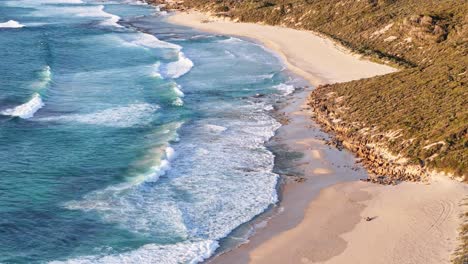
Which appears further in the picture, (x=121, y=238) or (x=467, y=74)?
(x=467, y=74)

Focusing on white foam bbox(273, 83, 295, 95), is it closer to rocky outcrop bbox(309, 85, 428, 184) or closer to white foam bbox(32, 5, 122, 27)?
rocky outcrop bbox(309, 85, 428, 184)

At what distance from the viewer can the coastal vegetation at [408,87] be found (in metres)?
34.1

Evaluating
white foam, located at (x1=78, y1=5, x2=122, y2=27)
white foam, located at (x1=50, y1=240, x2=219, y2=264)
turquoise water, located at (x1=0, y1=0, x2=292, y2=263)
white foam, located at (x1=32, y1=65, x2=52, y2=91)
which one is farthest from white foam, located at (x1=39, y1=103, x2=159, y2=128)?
white foam, located at (x1=78, y1=5, x2=122, y2=27)

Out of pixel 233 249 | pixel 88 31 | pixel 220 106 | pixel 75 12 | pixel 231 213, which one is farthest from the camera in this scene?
pixel 75 12

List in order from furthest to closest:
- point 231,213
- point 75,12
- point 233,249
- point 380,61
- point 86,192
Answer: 1. point 75,12
2. point 380,61
3. point 86,192
4. point 231,213
5. point 233,249

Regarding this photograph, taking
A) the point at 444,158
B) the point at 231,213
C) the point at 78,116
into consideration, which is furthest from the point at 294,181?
the point at 78,116

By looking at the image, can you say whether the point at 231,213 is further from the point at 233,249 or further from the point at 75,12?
the point at 75,12

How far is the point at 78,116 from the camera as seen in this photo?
45.0 metres

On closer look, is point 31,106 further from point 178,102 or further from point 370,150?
point 370,150

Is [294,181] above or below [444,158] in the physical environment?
below

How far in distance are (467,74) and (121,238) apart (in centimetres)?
2508

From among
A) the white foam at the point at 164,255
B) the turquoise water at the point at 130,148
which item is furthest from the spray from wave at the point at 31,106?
the white foam at the point at 164,255

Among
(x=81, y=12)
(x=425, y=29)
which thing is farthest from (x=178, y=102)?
(x=81, y=12)

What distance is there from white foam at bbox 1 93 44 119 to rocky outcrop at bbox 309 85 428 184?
2008cm
